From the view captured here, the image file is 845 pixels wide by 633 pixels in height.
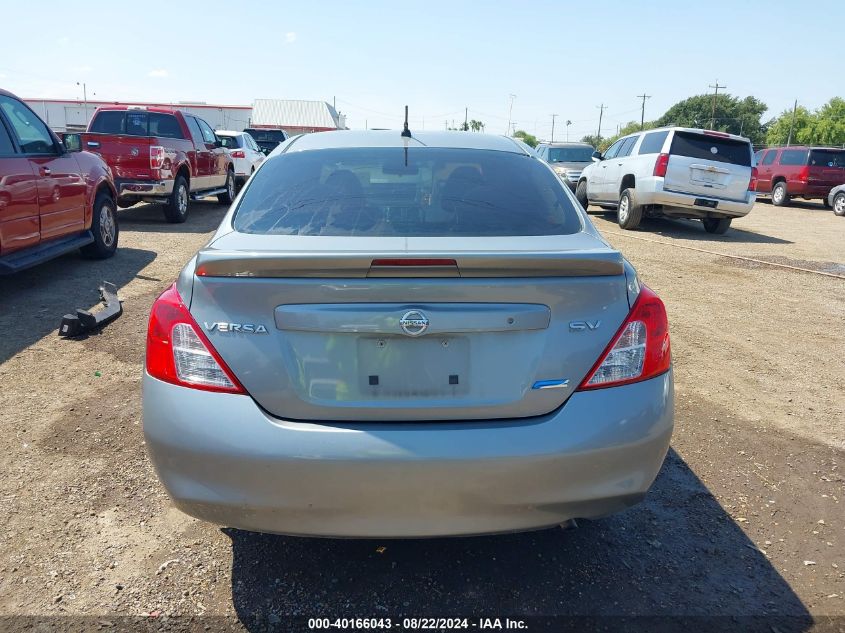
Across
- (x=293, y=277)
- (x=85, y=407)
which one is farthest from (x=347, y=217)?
(x=85, y=407)

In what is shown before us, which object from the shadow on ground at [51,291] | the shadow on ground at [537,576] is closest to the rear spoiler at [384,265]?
the shadow on ground at [537,576]

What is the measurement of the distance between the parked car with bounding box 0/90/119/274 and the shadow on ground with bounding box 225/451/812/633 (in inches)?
187

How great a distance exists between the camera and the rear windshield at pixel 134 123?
12375 mm

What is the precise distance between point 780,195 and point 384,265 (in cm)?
2378

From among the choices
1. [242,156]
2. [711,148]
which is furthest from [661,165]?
[242,156]

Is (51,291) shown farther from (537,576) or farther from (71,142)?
(537,576)

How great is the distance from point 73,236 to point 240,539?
6.02m

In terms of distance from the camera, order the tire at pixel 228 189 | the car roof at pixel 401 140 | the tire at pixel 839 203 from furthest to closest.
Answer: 1. the tire at pixel 839 203
2. the tire at pixel 228 189
3. the car roof at pixel 401 140

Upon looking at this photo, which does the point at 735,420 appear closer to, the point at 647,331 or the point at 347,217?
the point at 647,331

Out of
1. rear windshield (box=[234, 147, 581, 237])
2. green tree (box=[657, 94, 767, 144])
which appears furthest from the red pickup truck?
green tree (box=[657, 94, 767, 144])

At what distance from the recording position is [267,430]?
2080 mm

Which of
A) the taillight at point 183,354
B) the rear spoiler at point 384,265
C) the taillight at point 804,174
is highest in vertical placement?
the rear spoiler at point 384,265

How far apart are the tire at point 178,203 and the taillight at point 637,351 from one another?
1131 centimetres

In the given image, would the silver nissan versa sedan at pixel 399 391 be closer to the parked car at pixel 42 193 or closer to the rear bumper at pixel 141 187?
the parked car at pixel 42 193
